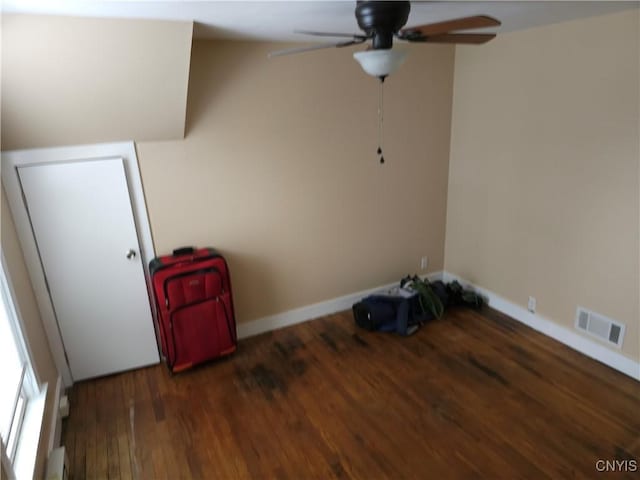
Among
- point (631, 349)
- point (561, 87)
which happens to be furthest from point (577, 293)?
point (561, 87)

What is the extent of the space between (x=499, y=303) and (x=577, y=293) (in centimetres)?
70

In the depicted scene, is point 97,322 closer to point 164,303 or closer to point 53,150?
point 164,303

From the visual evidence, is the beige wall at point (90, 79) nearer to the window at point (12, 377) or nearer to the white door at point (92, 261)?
the white door at point (92, 261)

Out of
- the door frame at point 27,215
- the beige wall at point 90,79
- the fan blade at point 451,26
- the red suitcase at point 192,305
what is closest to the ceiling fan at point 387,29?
the fan blade at point 451,26

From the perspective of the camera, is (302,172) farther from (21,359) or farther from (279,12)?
(21,359)

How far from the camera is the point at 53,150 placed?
245cm

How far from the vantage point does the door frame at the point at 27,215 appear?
2.39 m

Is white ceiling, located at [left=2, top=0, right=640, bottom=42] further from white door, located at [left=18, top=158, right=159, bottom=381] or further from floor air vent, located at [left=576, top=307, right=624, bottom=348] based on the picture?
floor air vent, located at [left=576, top=307, right=624, bottom=348]

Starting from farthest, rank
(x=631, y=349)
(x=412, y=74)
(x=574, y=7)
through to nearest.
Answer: (x=412, y=74) < (x=631, y=349) < (x=574, y=7)

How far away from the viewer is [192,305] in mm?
2797

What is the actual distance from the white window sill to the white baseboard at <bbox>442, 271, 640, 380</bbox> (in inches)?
129

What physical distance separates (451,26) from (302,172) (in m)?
1.74

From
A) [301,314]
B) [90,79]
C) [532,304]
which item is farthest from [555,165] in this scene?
[90,79]

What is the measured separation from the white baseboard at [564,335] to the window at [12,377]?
3336mm
